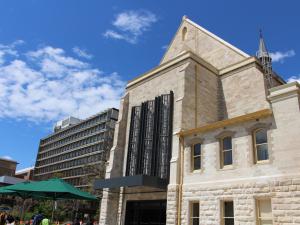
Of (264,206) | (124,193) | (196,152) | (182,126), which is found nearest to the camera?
(264,206)

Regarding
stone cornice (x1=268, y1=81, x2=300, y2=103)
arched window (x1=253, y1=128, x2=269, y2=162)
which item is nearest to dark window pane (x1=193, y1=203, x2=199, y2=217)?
arched window (x1=253, y1=128, x2=269, y2=162)

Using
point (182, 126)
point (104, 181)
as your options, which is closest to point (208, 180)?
point (182, 126)

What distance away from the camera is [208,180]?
18.4 meters

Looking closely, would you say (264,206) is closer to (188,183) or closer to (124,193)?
(188,183)

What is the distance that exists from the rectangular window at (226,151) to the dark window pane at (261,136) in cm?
176

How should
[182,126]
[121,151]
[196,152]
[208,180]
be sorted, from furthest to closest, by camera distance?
[121,151] < [182,126] < [196,152] < [208,180]

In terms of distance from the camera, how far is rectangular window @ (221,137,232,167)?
59.4 ft

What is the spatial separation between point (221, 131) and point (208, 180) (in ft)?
9.98

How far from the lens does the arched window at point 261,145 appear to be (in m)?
16.5

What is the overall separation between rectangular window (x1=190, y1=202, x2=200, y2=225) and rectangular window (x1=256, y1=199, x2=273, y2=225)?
4031 millimetres

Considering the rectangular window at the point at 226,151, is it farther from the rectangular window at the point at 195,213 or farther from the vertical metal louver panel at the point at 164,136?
the vertical metal louver panel at the point at 164,136

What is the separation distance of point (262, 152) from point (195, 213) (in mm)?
5665

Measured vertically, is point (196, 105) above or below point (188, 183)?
above

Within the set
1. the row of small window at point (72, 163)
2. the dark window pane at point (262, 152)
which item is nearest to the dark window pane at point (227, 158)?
the dark window pane at point (262, 152)
